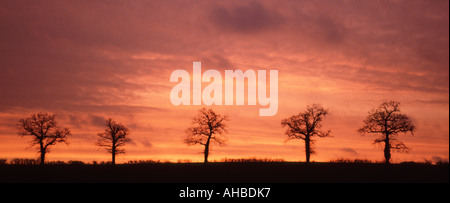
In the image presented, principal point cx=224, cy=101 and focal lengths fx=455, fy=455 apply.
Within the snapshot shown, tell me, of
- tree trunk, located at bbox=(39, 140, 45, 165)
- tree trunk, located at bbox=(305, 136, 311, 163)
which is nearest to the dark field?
tree trunk, located at bbox=(305, 136, 311, 163)

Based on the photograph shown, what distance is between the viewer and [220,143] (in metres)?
65.5

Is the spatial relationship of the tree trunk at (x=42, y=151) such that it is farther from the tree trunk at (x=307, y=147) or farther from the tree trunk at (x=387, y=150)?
the tree trunk at (x=387, y=150)

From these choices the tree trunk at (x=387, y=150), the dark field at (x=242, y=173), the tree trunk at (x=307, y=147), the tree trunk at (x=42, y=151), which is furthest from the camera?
the tree trunk at (x=42, y=151)

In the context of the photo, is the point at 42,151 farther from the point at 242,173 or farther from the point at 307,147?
the point at 307,147

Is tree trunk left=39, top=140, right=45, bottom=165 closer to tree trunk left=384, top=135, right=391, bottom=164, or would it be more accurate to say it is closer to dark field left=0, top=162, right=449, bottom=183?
dark field left=0, top=162, right=449, bottom=183

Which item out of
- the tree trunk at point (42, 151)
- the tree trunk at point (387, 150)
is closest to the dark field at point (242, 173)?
the tree trunk at point (387, 150)

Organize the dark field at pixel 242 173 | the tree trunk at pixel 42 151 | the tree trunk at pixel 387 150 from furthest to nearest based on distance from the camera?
the tree trunk at pixel 42 151, the tree trunk at pixel 387 150, the dark field at pixel 242 173

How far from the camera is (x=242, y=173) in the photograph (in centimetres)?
5412

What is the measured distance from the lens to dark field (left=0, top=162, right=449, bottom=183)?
1934 inches

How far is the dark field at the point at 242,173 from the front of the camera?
161 ft
